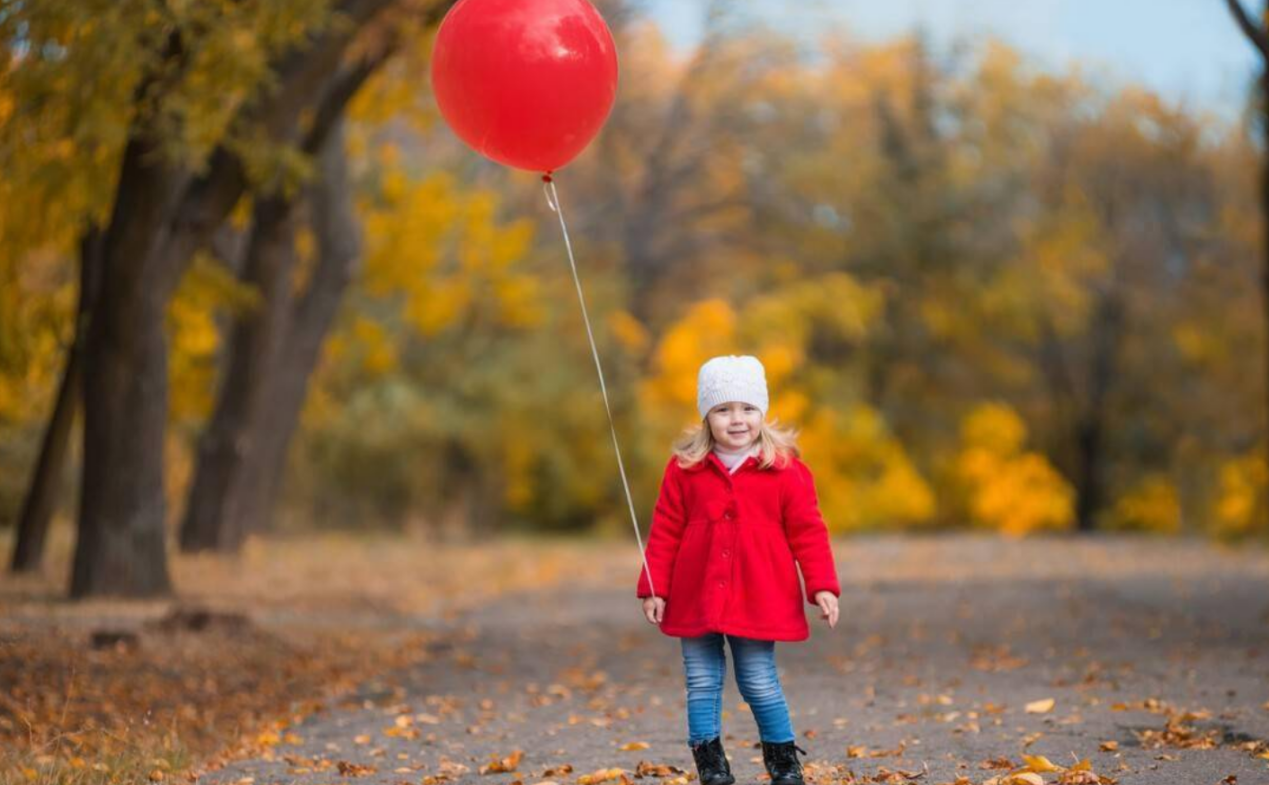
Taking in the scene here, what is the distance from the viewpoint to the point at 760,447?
5371 mm

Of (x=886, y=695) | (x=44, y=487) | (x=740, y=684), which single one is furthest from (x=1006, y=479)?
(x=740, y=684)

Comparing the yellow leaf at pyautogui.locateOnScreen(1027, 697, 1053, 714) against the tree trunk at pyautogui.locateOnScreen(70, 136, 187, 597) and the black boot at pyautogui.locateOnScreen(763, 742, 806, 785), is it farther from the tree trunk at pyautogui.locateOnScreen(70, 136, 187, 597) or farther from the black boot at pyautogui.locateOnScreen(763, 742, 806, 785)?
the tree trunk at pyautogui.locateOnScreen(70, 136, 187, 597)

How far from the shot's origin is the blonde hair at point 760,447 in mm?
5340

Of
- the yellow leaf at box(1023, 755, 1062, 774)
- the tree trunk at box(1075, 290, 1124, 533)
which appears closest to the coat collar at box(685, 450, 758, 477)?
the yellow leaf at box(1023, 755, 1062, 774)

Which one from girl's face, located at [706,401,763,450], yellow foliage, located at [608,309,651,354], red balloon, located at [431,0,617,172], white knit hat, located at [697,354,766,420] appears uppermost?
yellow foliage, located at [608,309,651,354]

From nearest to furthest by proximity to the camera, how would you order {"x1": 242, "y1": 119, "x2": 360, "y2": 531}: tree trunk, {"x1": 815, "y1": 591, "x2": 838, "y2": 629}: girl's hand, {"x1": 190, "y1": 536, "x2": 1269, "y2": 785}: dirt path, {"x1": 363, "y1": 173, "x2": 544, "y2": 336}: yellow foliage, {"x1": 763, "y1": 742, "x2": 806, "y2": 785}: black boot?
{"x1": 815, "y1": 591, "x2": 838, "y2": 629}: girl's hand → {"x1": 763, "y1": 742, "x2": 806, "y2": 785}: black boot → {"x1": 190, "y1": 536, "x2": 1269, "y2": 785}: dirt path → {"x1": 242, "y1": 119, "x2": 360, "y2": 531}: tree trunk → {"x1": 363, "y1": 173, "x2": 544, "y2": 336}: yellow foliage

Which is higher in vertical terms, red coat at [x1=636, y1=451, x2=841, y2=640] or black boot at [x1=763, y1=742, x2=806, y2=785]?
red coat at [x1=636, y1=451, x2=841, y2=640]

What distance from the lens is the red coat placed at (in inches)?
206

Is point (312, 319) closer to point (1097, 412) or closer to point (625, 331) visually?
point (625, 331)

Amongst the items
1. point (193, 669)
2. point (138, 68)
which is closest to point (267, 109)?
point (138, 68)

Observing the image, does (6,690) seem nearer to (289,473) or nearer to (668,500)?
(668,500)

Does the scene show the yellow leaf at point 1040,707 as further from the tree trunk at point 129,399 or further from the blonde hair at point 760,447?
the tree trunk at point 129,399

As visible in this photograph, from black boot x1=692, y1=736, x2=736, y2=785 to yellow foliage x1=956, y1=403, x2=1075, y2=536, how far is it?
2255cm

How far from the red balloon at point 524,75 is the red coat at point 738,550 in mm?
1869
